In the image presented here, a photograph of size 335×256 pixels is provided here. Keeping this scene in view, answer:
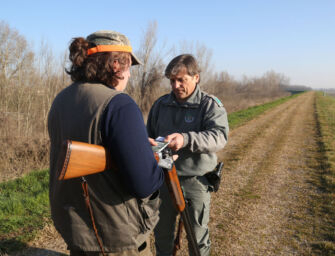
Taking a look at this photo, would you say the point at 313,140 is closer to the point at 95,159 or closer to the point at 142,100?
the point at 142,100

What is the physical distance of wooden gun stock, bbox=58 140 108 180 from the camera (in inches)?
44.4

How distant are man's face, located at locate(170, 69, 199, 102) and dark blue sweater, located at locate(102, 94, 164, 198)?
1.08 m

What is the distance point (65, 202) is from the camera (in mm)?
1393

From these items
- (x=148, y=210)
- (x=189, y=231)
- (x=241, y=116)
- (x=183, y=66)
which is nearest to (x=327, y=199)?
(x=189, y=231)

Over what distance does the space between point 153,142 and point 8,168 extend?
21.5ft

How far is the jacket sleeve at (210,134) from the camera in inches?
81.4

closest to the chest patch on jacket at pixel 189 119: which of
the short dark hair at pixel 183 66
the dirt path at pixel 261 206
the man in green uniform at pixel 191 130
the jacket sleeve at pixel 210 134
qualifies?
the man in green uniform at pixel 191 130

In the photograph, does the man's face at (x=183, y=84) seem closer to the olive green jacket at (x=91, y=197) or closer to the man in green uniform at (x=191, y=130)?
the man in green uniform at (x=191, y=130)

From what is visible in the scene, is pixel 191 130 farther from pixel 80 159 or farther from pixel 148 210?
pixel 80 159

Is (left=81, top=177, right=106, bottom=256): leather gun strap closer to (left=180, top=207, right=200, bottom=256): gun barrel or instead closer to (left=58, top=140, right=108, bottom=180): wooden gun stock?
(left=58, top=140, right=108, bottom=180): wooden gun stock

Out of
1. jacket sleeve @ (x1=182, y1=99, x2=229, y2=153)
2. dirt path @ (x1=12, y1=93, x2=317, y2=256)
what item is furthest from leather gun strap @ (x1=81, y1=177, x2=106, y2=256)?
dirt path @ (x1=12, y1=93, x2=317, y2=256)

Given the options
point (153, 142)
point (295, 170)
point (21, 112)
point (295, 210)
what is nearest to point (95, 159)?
point (153, 142)

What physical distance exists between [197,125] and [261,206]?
3116 millimetres

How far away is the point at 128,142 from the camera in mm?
1243
